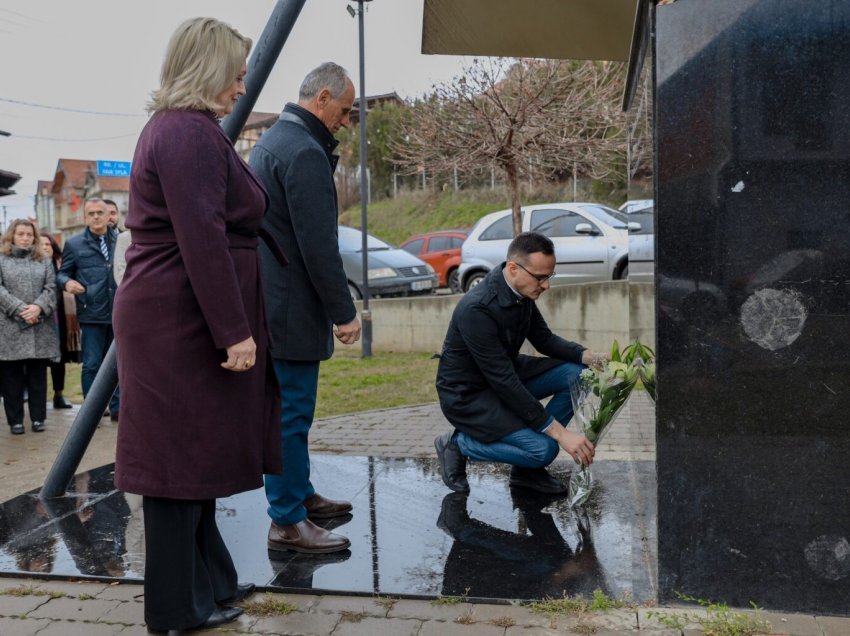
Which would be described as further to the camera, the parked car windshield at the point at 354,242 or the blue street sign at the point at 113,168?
the blue street sign at the point at 113,168

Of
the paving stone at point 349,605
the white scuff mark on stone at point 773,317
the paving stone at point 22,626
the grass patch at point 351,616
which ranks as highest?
the white scuff mark on stone at point 773,317

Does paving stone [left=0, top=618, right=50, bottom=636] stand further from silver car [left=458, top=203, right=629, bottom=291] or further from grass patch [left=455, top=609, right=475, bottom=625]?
silver car [left=458, top=203, right=629, bottom=291]

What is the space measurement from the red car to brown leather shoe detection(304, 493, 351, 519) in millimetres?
16176

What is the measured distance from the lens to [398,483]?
5.22 metres

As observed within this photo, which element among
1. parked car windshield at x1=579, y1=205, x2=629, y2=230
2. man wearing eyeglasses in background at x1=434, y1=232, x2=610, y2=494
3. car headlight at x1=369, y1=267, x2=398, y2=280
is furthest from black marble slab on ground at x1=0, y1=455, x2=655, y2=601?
car headlight at x1=369, y1=267, x2=398, y2=280

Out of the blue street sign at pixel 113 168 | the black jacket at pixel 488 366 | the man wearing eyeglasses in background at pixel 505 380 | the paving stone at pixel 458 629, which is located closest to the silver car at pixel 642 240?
the man wearing eyeglasses in background at pixel 505 380

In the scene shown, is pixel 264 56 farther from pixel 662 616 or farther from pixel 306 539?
pixel 662 616

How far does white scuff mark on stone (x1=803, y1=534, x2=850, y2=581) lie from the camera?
3244 millimetres

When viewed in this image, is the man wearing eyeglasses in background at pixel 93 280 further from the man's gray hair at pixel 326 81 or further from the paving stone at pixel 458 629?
the paving stone at pixel 458 629

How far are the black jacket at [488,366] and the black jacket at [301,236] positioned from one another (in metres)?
0.80

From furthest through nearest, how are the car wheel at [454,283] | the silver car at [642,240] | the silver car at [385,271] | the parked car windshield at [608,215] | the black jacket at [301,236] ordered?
the car wheel at [454,283] < the silver car at [385,271] < the parked car windshield at [608,215] < the black jacket at [301,236] < the silver car at [642,240]

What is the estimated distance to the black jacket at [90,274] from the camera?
804cm

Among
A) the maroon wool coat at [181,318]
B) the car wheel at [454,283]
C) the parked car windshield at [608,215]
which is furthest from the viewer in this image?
the car wheel at [454,283]

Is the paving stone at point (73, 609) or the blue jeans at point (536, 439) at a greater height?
the blue jeans at point (536, 439)
